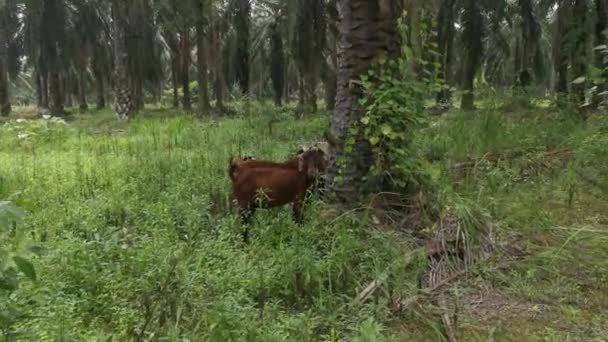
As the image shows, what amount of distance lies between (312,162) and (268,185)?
508 mm

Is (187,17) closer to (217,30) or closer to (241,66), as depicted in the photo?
(217,30)

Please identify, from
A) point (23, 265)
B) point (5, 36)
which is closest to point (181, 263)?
point (23, 265)

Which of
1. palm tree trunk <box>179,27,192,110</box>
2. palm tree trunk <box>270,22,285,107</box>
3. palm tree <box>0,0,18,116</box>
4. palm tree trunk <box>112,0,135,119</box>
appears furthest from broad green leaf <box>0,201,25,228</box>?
palm tree <box>0,0,18,116</box>

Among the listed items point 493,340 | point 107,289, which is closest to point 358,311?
point 493,340

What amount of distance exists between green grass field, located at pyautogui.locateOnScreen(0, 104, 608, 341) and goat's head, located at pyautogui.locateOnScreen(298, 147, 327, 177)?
1.11 ft

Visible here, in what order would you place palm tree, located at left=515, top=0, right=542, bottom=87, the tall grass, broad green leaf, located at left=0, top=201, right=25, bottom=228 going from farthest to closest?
palm tree, located at left=515, top=0, right=542, bottom=87, the tall grass, broad green leaf, located at left=0, top=201, right=25, bottom=228

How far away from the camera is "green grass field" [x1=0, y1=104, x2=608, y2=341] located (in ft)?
9.81

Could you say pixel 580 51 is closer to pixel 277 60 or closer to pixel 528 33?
pixel 528 33

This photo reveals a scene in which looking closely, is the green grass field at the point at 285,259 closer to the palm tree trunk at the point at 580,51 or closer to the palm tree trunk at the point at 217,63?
the palm tree trunk at the point at 580,51

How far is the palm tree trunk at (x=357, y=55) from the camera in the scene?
15.2ft

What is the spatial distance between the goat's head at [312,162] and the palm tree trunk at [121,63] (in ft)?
36.4

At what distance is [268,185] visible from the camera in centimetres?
459

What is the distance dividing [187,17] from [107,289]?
13628 mm

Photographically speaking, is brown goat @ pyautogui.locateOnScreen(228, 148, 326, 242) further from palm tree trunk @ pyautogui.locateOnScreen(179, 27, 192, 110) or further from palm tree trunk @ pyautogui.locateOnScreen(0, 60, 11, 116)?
palm tree trunk @ pyautogui.locateOnScreen(0, 60, 11, 116)
